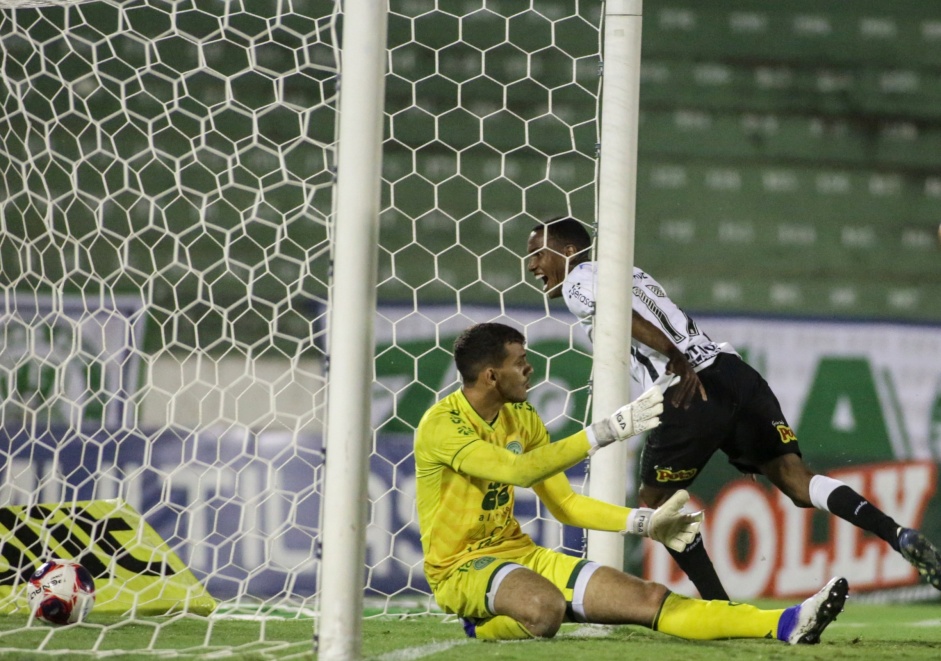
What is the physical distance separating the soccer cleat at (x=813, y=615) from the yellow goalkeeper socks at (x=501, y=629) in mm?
647

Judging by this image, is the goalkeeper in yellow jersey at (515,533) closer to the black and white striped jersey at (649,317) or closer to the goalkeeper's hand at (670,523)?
the goalkeeper's hand at (670,523)

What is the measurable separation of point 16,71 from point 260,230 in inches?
52.4

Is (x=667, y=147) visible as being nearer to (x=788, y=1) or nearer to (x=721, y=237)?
(x=721, y=237)

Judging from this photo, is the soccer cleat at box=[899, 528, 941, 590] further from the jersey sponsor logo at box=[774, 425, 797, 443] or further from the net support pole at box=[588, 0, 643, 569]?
the net support pole at box=[588, 0, 643, 569]

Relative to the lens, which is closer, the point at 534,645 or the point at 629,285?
the point at 534,645

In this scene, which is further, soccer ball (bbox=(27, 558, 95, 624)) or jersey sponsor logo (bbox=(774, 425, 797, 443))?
jersey sponsor logo (bbox=(774, 425, 797, 443))

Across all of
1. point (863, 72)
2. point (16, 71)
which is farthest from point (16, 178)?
point (863, 72)

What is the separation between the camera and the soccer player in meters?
3.61

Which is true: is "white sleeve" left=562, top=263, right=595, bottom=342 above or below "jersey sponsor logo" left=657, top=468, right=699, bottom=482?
above

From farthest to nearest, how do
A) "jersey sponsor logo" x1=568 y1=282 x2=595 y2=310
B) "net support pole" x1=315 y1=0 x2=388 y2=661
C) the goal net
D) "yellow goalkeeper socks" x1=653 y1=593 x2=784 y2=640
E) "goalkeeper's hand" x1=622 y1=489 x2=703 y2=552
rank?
the goal net, "jersey sponsor logo" x1=568 y1=282 x2=595 y2=310, "yellow goalkeeper socks" x1=653 y1=593 x2=784 y2=640, "goalkeeper's hand" x1=622 y1=489 x2=703 y2=552, "net support pole" x1=315 y1=0 x2=388 y2=661

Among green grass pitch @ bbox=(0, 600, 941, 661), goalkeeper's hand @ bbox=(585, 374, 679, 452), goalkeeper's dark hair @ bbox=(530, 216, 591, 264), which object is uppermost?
goalkeeper's dark hair @ bbox=(530, 216, 591, 264)

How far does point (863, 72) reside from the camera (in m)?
5.99

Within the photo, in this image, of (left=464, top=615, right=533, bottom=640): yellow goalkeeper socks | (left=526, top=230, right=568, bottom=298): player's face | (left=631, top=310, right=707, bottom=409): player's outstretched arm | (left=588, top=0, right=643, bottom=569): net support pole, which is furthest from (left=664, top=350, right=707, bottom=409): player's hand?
(left=464, top=615, right=533, bottom=640): yellow goalkeeper socks

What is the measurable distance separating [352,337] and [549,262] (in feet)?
3.84
